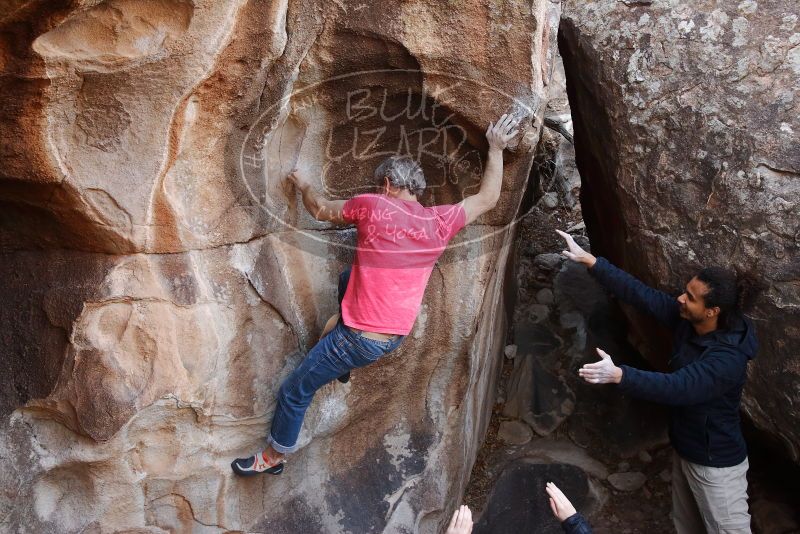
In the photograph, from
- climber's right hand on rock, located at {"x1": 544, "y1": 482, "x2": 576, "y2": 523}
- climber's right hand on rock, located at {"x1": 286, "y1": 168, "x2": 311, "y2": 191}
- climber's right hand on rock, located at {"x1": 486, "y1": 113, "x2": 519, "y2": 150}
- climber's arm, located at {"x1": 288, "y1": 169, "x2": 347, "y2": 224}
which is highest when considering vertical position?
climber's right hand on rock, located at {"x1": 486, "y1": 113, "x2": 519, "y2": 150}

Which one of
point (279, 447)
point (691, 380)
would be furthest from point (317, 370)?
point (691, 380)

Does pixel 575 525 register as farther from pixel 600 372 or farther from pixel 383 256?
pixel 383 256

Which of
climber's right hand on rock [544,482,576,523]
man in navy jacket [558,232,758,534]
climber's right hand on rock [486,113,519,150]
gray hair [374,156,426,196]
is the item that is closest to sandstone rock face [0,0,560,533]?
climber's right hand on rock [486,113,519,150]

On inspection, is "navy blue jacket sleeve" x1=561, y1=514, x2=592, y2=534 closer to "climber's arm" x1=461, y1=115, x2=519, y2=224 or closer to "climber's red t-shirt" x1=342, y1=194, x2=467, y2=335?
"climber's red t-shirt" x1=342, y1=194, x2=467, y2=335

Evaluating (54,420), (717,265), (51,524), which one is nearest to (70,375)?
(54,420)

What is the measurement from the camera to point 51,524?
279cm

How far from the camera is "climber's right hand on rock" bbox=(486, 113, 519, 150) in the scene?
2.87m

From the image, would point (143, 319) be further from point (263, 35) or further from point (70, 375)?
point (263, 35)

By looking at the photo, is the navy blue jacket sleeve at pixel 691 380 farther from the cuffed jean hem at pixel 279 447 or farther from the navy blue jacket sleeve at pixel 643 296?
the cuffed jean hem at pixel 279 447

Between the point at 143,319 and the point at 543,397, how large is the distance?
7.59ft

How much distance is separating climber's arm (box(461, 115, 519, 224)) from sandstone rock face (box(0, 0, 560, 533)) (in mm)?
69

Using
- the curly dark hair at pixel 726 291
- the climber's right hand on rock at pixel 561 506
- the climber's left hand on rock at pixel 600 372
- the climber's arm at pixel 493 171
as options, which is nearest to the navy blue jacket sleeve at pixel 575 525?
the climber's right hand on rock at pixel 561 506

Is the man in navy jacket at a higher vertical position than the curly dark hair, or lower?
lower

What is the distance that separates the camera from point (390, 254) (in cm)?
277
